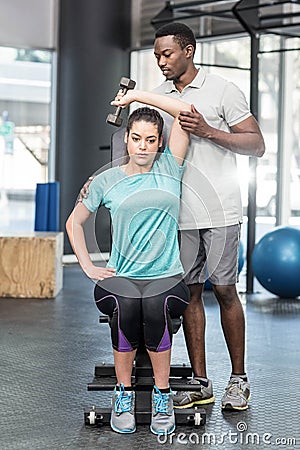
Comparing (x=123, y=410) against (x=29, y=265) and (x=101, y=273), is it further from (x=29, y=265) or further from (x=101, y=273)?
(x=29, y=265)

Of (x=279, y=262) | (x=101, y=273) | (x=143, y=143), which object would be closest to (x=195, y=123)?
(x=143, y=143)

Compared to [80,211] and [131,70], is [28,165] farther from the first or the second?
[80,211]

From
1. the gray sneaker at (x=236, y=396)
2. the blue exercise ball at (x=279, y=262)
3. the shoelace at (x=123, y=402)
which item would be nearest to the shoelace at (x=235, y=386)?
the gray sneaker at (x=236, y=396)

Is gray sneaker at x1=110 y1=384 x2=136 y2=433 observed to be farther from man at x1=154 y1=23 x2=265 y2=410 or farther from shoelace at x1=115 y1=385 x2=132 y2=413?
man at x1=154 y1=23 x2=265 y2=410

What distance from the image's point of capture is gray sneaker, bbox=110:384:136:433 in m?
3.03

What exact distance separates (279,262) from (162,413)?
3.40 metres

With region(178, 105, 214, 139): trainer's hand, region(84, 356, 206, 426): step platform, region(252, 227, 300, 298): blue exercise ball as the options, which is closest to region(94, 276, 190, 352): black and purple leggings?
region(84, 356, 206, 426): step platform

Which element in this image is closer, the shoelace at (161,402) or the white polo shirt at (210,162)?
the shoelace at (161,402)

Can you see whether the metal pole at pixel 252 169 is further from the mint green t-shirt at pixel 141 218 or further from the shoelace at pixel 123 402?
the shoelace at pixel 123 402

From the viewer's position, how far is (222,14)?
7.43 meters

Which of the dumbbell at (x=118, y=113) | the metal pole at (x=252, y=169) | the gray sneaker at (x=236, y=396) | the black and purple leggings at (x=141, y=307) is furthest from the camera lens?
the metal pole at (x=252, y=169)

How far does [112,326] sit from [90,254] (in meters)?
0.27

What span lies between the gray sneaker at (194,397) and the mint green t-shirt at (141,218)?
0.55m

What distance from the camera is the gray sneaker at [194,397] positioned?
10.8 ft
